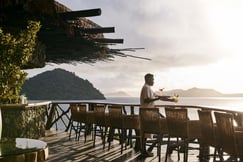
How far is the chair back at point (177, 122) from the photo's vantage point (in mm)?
5352

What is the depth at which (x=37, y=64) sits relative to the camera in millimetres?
9492

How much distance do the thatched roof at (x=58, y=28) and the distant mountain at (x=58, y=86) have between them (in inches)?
2121

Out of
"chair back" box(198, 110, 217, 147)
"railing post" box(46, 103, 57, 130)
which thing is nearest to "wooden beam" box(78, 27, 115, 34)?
"chair back" box(198, 110, 217, 147)

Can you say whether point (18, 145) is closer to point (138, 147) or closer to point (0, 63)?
point (0, 63)

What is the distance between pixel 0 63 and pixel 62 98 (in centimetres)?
7134

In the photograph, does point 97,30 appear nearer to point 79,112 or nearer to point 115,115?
point 115,115

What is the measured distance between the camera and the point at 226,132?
165 inches

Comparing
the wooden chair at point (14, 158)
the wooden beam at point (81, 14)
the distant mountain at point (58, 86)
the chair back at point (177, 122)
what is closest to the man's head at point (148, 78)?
the chair back at point (177, 122)

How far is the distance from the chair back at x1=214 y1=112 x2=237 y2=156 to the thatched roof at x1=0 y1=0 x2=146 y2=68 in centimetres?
358

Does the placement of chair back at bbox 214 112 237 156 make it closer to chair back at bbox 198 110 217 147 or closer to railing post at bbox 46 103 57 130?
chair back at bbox 198 110 217 147

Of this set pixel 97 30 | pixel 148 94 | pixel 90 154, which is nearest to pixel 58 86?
pixel 97 30

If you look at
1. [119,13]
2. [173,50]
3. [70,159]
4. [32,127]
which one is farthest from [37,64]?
[173,50]

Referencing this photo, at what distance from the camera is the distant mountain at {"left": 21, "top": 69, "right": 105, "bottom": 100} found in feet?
213

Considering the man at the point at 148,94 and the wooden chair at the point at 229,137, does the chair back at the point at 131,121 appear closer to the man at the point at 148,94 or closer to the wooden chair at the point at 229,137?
the man at the point at 148,94
